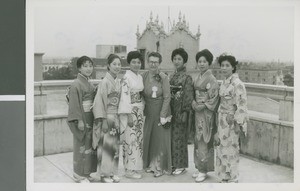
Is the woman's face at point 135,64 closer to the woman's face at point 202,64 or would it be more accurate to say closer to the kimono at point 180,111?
the kimono at point 180,111

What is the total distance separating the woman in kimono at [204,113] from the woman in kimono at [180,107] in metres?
0.04

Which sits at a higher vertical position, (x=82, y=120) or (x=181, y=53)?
(x=181, y=53)

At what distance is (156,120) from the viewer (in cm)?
160

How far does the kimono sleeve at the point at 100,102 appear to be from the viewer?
157 centimetres

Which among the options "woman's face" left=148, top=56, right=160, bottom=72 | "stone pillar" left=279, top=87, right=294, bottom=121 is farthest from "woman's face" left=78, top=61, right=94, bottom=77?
"stone pillar" left=279, top=87, right=294, bottom=121

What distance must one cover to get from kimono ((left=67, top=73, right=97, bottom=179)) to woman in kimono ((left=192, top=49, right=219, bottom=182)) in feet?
1.50

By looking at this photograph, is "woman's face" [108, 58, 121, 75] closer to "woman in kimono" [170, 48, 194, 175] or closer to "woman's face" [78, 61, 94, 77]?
"woman's face" [78, 61, 94, 77]

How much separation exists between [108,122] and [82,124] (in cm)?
11

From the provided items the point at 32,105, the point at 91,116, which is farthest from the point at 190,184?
the point at 32,105

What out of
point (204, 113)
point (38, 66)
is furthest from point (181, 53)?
point (38, 66)

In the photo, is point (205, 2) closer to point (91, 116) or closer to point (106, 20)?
point (106, 20)

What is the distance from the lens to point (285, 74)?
5.20 feet

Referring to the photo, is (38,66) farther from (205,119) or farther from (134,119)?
(205,119)

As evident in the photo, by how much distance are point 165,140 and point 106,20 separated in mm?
588
